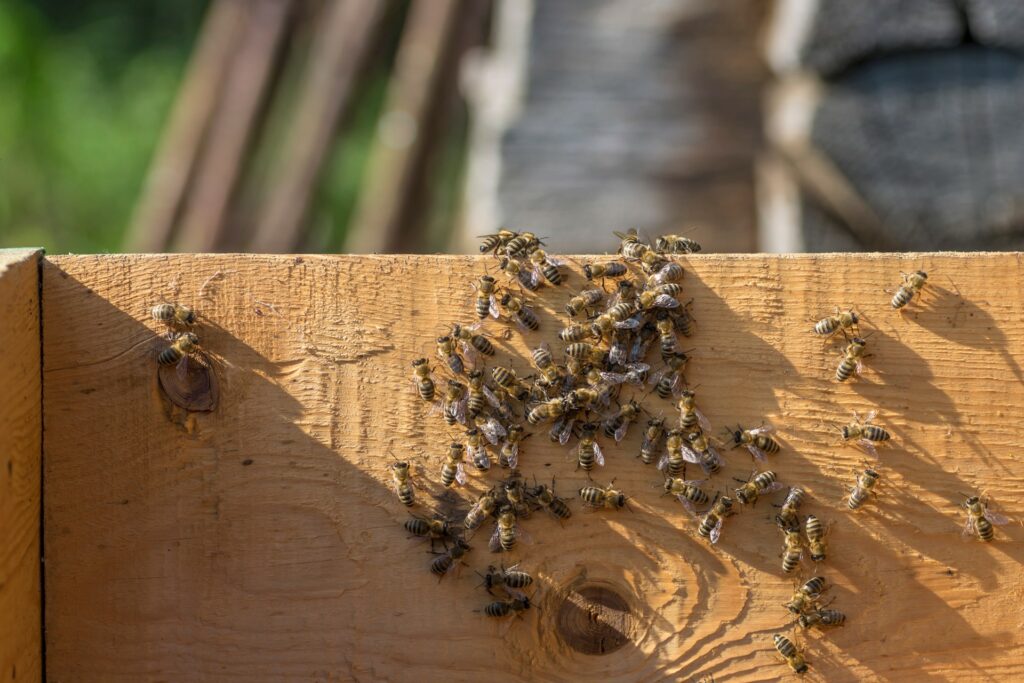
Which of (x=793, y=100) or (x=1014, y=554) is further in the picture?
(x=793, y=100)

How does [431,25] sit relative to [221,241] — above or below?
above

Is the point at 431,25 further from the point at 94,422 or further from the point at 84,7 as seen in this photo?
the point at 84,7

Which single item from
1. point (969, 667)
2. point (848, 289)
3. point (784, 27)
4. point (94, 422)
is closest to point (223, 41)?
point (784, 27)

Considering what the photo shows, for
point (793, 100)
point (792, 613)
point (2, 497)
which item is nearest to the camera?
point (2, 497)

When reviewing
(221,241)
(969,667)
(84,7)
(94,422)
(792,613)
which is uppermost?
Answer: (84,7)

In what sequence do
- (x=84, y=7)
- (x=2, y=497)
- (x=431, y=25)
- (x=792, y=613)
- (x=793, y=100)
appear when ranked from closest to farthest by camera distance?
1. (x=2, y=497)
2. (x=792, y=613)
3. (x=793, y=100)
4. (x=431, y=25)
5. (x=84, y=7)

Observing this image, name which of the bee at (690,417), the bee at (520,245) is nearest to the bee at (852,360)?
the bee at (690,417)

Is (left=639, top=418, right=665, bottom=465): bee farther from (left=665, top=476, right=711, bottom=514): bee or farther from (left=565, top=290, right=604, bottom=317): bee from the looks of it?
(left=565, top=290, right=604, bottom=317): bee

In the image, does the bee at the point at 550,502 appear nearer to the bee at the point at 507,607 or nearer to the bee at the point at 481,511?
the bee at the point at 481,511
